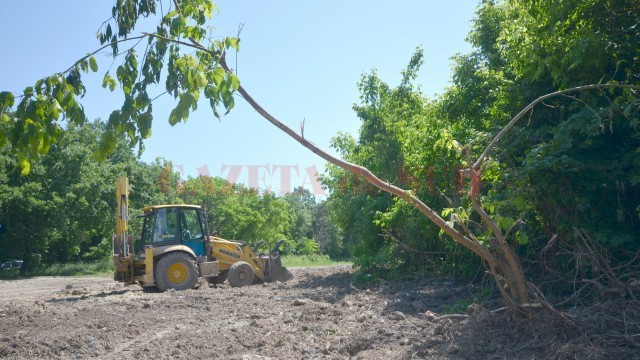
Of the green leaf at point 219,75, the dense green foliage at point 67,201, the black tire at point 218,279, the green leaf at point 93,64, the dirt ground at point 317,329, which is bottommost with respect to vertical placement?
the dirt ground at point 317,329

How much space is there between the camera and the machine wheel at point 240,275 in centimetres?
1861

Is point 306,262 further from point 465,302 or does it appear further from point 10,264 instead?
point 465,302

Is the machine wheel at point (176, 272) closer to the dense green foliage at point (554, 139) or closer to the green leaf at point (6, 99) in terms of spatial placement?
the dense green foliage at point (554, 139)

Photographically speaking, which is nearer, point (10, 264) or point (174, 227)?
point (174, 227)

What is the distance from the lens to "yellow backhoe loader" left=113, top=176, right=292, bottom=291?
1731 centimetres

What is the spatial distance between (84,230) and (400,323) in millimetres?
27972

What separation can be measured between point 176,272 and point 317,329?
879 centimetres

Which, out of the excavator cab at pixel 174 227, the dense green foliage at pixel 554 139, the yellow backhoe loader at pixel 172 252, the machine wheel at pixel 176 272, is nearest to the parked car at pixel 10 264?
the yellow backhoe loader at pixel 172 252

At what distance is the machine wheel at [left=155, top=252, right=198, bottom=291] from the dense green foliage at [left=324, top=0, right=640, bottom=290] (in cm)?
640

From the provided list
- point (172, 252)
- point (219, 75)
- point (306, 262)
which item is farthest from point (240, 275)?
point (306, 262)

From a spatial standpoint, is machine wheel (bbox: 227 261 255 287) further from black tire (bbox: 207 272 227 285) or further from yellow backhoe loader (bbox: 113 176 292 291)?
black tire (bbox: 207 272 227 285)

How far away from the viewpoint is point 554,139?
29.9 ft

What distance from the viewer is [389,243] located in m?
18.4

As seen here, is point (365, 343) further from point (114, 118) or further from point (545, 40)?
point (545, 40)
